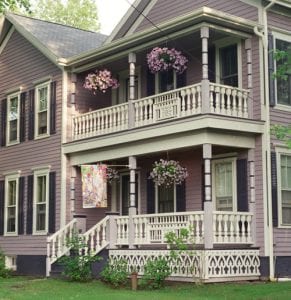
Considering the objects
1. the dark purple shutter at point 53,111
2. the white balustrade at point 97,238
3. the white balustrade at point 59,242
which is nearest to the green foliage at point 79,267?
the white balustrade at point 97,238

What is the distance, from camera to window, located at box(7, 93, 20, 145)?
85.0ft

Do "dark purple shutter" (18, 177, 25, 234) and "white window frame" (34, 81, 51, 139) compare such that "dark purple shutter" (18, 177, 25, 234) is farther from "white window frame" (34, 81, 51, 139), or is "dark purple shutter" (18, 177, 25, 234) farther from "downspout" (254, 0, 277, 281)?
"downspout" (254, 0, 277, 281)

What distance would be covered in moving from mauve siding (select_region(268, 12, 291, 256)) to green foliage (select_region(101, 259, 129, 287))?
4.08m

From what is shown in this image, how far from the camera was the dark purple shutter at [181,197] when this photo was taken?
66.8 ft

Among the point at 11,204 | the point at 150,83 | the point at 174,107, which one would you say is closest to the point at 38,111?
the point at 11,204

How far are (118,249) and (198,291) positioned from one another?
4375 mm

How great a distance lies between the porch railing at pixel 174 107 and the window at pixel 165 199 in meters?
2.49

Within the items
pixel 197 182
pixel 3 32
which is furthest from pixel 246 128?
pixel 3 32

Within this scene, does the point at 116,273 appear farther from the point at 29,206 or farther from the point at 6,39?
the point at 6,39

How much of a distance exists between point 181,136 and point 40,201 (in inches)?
313

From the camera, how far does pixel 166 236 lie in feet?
57.1

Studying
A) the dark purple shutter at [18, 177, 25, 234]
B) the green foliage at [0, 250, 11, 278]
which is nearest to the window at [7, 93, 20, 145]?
the dark purple shutter at [18, 177, 25, 234]

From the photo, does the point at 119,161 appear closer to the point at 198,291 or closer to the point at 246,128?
the point at 246,128

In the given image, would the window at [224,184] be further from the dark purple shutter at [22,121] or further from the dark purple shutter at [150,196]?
the dark purple shutter at [22,121]
